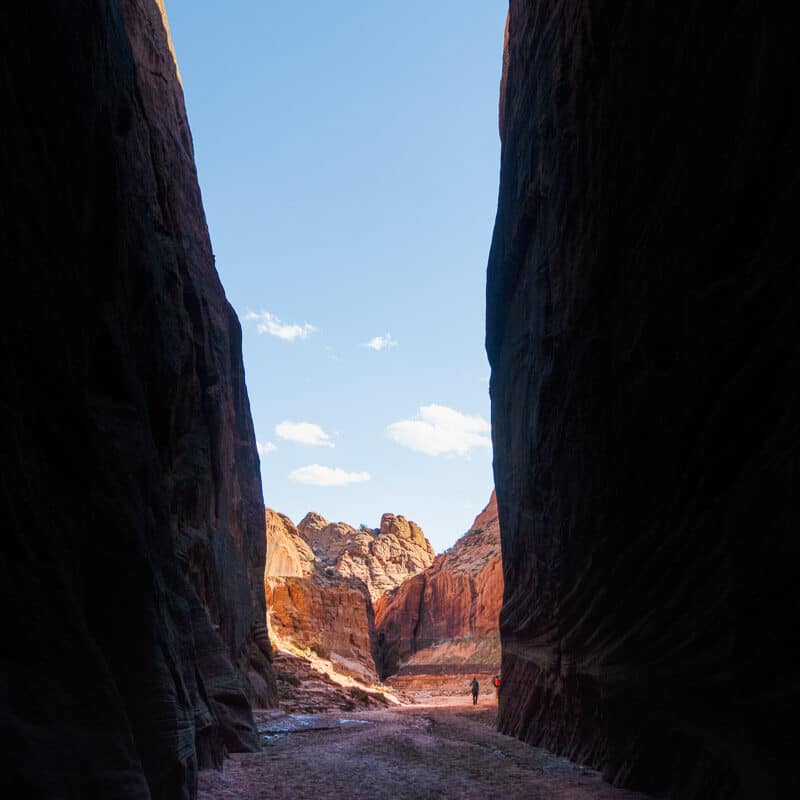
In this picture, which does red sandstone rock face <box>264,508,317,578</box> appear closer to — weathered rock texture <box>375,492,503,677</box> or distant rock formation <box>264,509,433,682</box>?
distant rock formation <box>264,509,433,682</box>

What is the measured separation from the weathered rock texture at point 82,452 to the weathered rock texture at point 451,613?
170 ft

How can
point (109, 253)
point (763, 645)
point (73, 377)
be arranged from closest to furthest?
point (763, 645) → point (73, 377) → point (109, 253)

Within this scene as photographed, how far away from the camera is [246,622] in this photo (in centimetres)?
2092

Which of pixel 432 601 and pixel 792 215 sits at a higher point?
pixel 792 215

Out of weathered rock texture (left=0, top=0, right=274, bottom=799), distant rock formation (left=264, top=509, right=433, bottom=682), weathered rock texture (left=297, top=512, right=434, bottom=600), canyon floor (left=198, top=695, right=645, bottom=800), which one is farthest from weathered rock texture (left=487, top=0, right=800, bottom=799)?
weathered rock texture (left=297, top=512, right=434, bottom=600)

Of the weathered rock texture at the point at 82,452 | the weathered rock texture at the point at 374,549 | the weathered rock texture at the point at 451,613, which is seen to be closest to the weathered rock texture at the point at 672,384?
the weathered rock texture at the point at 82,452

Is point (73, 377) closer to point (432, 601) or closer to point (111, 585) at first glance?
point (111, 585)

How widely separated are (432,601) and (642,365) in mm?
63237

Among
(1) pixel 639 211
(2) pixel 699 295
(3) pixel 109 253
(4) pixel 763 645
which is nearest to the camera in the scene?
(4) pixel 763 645

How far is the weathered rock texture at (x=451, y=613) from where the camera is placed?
196ft

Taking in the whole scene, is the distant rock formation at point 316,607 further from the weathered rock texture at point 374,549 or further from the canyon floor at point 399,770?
the canyon floor at point 399,770

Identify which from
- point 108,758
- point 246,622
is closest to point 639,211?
point 108,758

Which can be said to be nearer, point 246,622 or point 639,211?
point 639,211

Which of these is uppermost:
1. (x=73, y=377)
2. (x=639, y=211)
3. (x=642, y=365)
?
(x=639, y=211)
